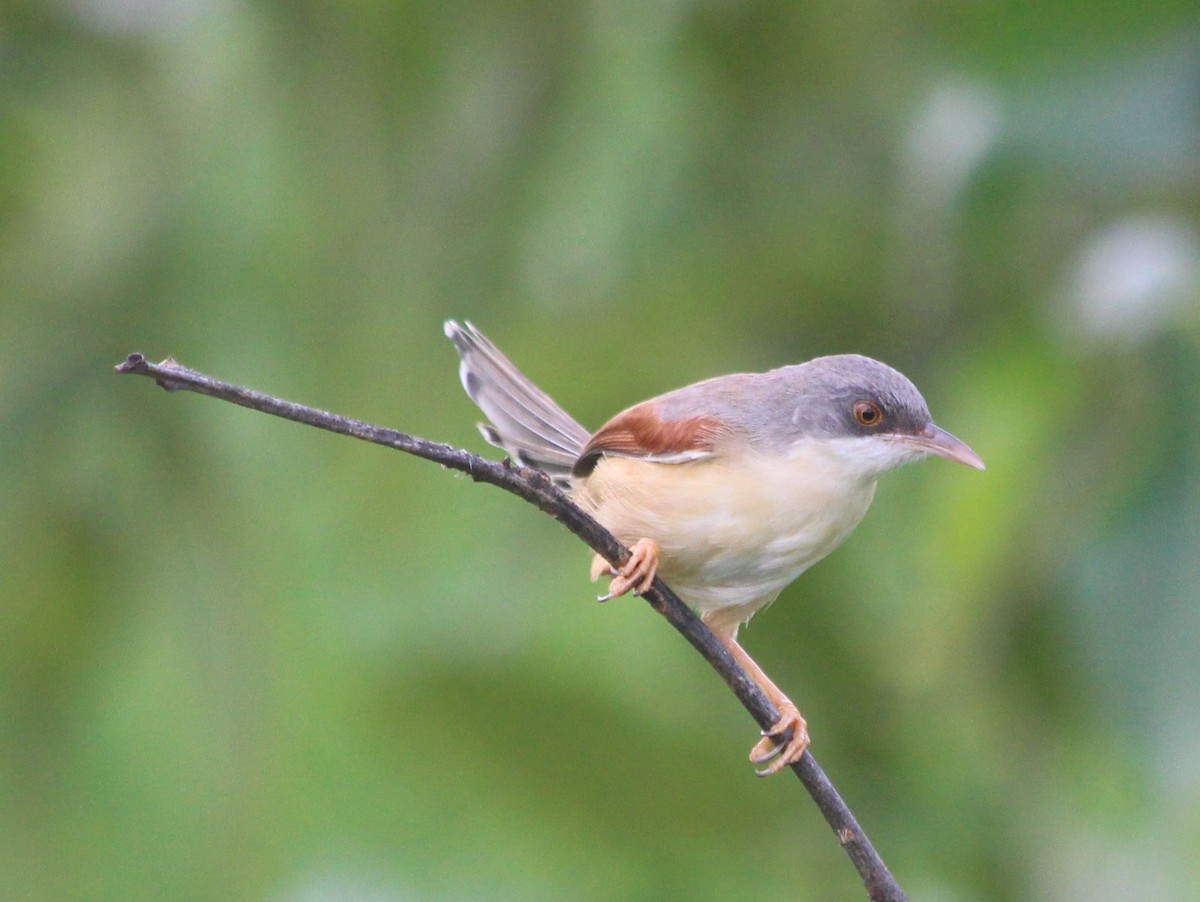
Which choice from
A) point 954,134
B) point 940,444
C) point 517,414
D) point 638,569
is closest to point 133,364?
point 638,569

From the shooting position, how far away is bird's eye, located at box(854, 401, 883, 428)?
8.89ft

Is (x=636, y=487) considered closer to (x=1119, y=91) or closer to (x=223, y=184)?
(x=1119, y=91)

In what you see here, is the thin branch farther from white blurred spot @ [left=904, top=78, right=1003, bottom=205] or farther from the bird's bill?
white blurred spot @ [left=904, top=78, right=1003, bottom=205]

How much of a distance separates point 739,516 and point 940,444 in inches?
16.0

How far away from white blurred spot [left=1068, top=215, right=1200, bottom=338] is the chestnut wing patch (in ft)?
2.51

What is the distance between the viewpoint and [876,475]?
106 inches

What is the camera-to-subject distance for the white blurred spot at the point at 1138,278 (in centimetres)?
234

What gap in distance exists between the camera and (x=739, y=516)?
254 cm

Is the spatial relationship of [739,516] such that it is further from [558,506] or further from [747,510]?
[558,506]

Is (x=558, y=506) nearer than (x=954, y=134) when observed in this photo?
Yes

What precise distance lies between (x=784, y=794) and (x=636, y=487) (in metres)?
1.07

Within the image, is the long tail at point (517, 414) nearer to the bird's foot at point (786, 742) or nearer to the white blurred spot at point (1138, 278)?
the bird's foot at point (786, 742)

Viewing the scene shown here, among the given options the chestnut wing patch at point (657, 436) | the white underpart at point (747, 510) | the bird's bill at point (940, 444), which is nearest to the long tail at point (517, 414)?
the chestnut wing patch at point (657, 436)

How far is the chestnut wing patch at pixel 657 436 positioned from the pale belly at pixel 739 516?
0.09 ft
